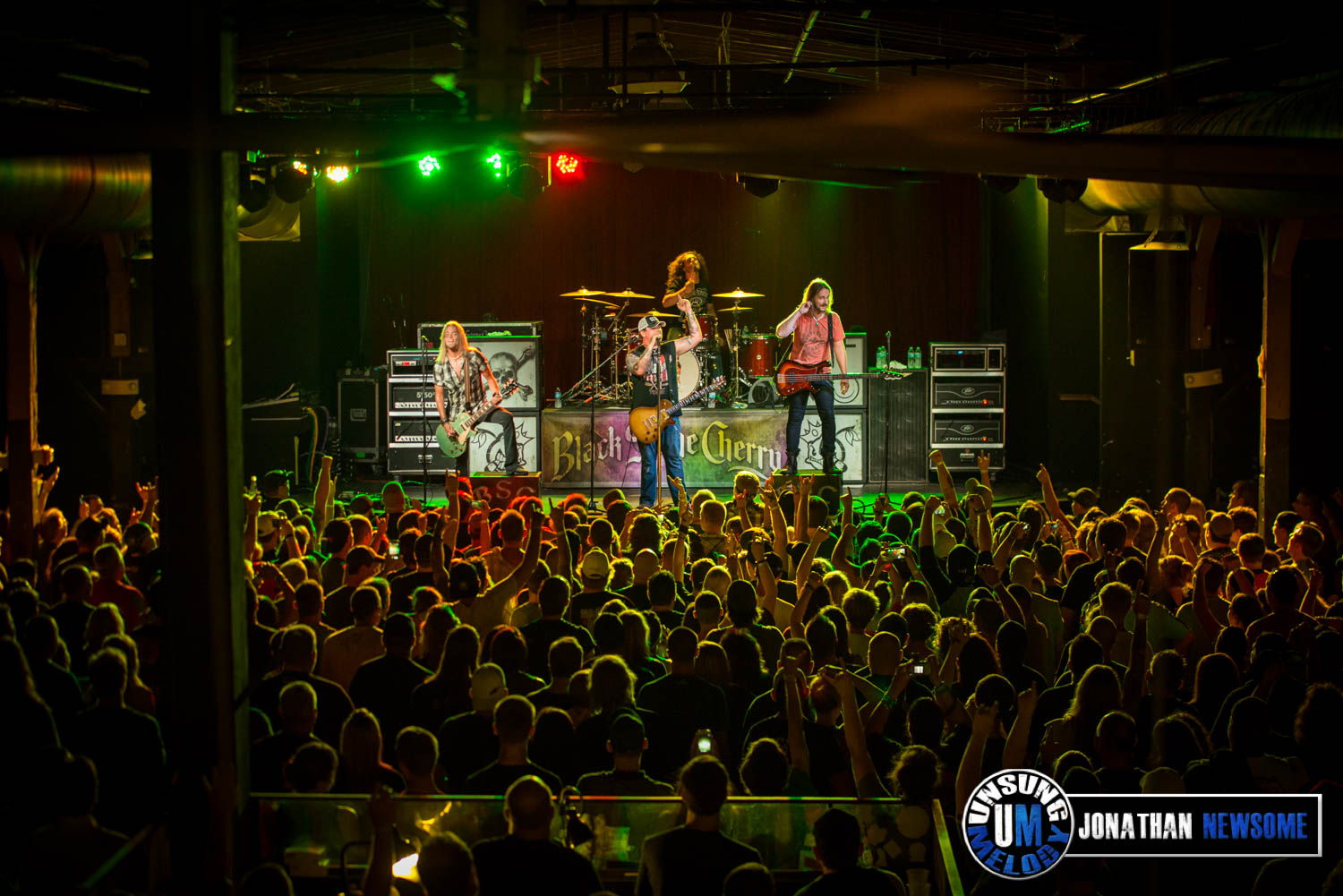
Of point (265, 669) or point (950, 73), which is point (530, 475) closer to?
point (265, 669)

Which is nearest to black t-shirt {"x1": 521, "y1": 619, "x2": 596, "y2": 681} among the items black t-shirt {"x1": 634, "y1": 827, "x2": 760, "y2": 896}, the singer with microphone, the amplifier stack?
black t-shirt {"x1": 634, "y1": 827, "x2": 760, "y2": 896}

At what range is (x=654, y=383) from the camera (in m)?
11.2

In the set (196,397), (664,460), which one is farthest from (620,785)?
(664,460)

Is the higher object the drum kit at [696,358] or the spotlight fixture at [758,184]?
the spotlight fixture at [758,184]

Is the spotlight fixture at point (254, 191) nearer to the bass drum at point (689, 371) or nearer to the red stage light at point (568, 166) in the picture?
the red stage light at point (568, 166)

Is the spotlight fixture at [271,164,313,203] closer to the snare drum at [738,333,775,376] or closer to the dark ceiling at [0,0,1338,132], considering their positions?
the dark ceiling at [0,0,1338,132]

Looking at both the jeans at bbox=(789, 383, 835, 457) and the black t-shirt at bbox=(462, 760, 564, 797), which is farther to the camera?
the jeans at bbox=(789, 383, 835, 457)

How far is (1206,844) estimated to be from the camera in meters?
3.39

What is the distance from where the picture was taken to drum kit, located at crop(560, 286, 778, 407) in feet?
44.8

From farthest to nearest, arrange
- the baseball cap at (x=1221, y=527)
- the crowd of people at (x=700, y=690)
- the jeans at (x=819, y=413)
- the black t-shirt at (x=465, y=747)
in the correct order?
the jeans at (x=819, y=413)
the baseball cap at (x=1221, y=527)
the black t-shirt at (x=465, y=747)
the crowd of people at (x=700, y=690)

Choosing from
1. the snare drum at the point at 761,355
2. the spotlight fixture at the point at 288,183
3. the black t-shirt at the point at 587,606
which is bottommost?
the black t-shirt at the point at 587,606

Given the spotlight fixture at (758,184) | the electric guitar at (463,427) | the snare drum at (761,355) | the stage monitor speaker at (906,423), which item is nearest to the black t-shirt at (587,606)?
the spotlight fixture at (758,184)

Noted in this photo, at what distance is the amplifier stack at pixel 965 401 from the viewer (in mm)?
13961

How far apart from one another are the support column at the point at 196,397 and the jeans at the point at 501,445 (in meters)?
9.01
